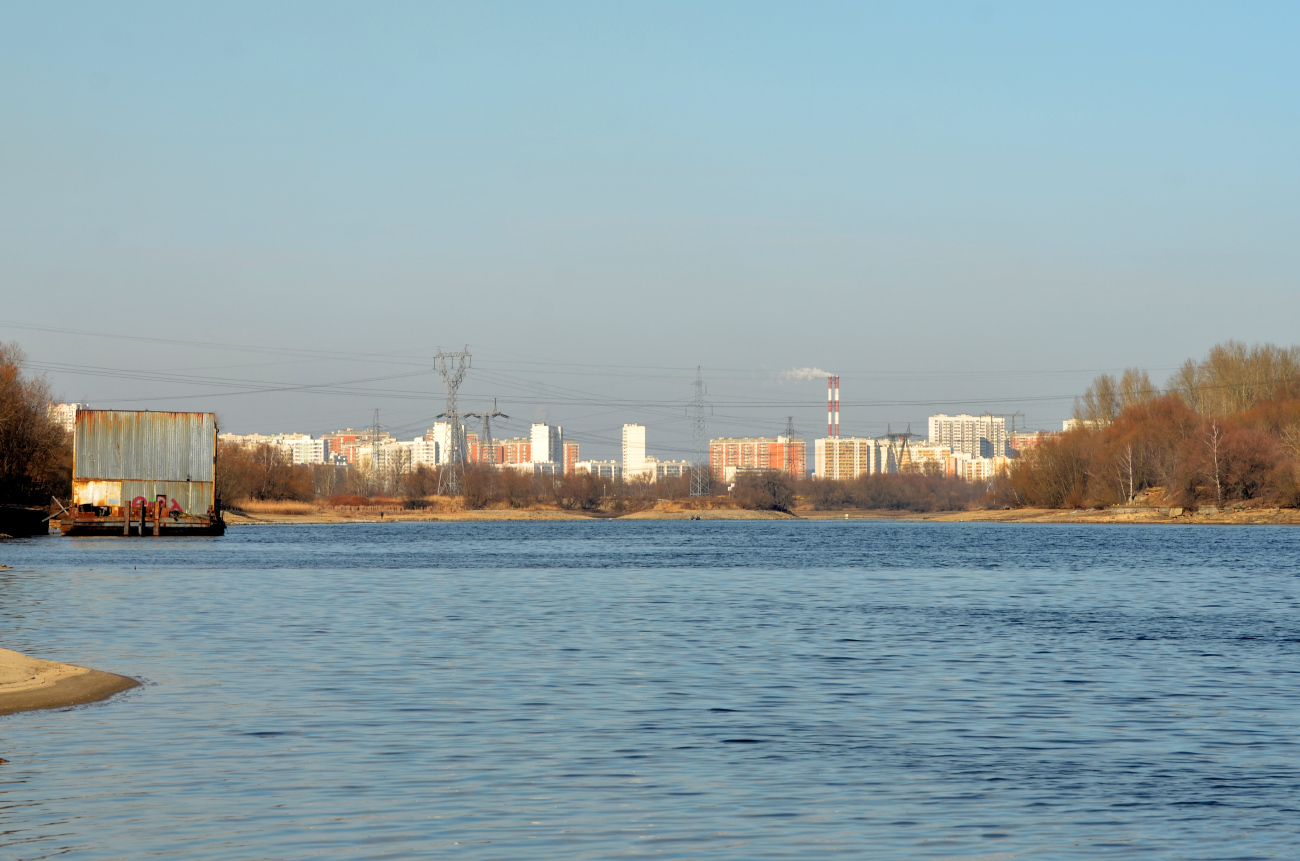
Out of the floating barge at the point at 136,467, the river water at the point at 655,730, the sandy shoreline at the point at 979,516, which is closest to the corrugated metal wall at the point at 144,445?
the floating barge at the point at 136,467

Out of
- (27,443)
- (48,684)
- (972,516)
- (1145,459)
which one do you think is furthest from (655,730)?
(972,516)

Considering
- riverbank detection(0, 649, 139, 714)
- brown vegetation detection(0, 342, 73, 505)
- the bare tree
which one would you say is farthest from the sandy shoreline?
riverbank detection(0, 649, 139, 714)

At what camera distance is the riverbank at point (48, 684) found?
1714 centimetres

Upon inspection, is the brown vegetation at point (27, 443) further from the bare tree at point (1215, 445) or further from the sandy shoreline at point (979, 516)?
the bare tree at point (1215, 445)

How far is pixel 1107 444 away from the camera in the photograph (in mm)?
144375

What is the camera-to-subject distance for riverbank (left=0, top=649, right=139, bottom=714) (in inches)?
675

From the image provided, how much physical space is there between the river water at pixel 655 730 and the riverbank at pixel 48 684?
590mm

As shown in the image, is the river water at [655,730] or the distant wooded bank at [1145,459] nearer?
the river water at [655,730]

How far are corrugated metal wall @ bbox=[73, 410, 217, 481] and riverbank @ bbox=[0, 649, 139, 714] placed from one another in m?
55.1

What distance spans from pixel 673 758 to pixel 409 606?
2399cm

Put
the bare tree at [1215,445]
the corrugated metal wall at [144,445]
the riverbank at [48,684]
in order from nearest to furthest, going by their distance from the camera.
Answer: the riverbank at [48,684]
the corrugated metal wall at [144,445]
the bare tree at [1215,445]

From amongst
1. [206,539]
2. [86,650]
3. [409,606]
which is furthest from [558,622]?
[206,539]

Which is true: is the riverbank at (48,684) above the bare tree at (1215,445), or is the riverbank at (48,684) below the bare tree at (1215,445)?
below

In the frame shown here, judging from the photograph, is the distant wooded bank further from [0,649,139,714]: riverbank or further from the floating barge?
[0,649,139,714]: riverbank
